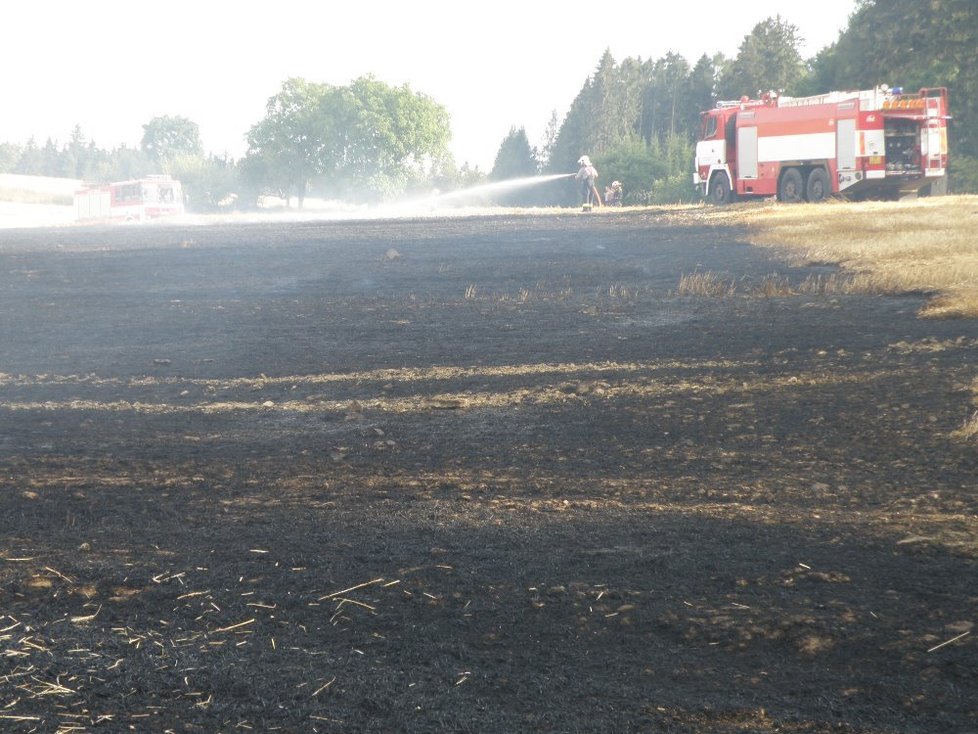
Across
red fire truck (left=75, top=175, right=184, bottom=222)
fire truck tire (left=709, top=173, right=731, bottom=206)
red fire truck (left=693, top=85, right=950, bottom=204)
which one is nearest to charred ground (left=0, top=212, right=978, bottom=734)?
red fire truck (left=693, top=85, right=950, bottom=204)

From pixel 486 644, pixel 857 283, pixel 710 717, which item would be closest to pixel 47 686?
pixel 486 644

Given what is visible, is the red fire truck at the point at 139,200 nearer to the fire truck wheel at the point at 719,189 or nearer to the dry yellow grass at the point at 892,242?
the fire truck wheel at the point at 719,189

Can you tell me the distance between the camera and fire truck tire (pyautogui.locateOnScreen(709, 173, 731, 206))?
3975cm

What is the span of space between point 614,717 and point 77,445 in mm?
5349

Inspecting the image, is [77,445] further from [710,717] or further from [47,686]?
[710,717]

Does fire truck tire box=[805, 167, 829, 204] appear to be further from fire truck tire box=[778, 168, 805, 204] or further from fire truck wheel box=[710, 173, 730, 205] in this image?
fire truck wheel box=[710, 173, 730, 205]

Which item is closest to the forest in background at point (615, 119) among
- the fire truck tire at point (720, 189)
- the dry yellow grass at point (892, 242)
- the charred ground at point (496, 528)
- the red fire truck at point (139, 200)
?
the fire truck tire at point (720, 189)

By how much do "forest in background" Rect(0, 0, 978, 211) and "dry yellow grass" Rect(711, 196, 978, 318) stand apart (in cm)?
2468

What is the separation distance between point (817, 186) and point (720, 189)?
19.9ft

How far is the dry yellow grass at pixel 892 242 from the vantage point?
14.3m

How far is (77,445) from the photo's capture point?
25.8 ft

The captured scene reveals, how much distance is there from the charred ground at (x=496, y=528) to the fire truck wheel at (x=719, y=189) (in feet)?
89.8

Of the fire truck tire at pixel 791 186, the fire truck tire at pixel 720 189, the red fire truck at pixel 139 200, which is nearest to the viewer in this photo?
the fire truck tire at pixel 791 186

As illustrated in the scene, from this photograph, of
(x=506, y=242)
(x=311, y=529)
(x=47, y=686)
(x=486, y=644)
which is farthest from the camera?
(x=506, y=242)
